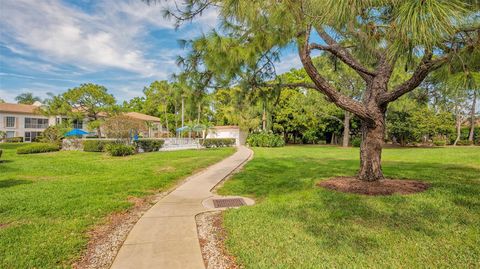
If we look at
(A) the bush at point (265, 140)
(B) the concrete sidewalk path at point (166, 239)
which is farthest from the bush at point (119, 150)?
(A) the bush at point (265, 140)

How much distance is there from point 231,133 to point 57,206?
27.0 metres

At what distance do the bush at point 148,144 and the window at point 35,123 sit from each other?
89.9 ft

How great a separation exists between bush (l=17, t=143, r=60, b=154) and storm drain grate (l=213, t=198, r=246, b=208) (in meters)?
17.8

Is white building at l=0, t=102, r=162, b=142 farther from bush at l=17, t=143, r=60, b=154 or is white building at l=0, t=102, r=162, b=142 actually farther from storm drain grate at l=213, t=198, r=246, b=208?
storm drain grate at l=213, t=198, r=246, b=208

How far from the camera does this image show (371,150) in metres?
6.22

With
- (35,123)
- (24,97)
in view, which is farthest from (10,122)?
(24,97)

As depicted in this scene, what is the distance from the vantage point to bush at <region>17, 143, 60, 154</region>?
17505 mm

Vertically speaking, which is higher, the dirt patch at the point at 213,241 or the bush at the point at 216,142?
the bush at the point at 216,142

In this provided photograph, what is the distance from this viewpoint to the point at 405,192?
5.60 metres

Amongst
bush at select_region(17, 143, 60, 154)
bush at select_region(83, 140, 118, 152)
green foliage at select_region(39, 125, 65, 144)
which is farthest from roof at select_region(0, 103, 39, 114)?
bush at select_region(83, 140, 118, 152)

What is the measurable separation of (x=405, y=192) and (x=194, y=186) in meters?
5.30

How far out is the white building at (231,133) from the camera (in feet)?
103

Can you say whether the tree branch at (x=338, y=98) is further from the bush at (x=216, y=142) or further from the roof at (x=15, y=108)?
the roof at (x=15, y=108)

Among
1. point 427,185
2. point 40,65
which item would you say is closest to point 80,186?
point 427,185
